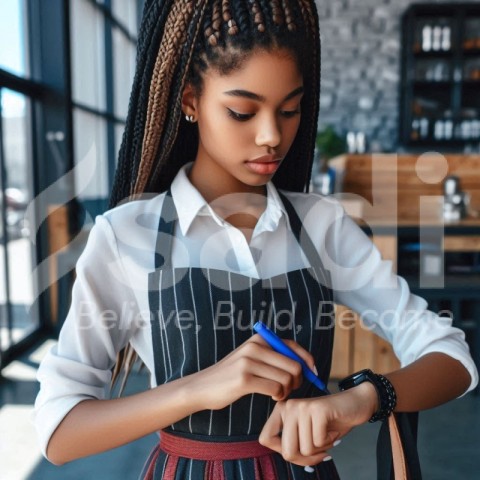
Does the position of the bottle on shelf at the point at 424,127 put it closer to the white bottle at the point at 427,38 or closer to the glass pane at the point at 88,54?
the white bottle at the point at 427,38

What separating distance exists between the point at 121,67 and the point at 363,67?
113 inches

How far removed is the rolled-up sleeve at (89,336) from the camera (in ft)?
2.55

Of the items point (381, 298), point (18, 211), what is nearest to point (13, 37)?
point (18, 211)

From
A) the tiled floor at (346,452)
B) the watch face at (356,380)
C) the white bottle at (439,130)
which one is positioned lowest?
the tiled floor at (346,452)

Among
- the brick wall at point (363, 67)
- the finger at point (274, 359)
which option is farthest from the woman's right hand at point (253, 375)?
the brick wall at point (363, 67)

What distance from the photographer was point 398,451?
31.2 inches

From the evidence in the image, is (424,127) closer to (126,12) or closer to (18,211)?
(126,12)

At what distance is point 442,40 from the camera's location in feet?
21.7

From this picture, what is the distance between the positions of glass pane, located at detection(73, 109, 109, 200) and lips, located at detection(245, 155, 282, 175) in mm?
4096

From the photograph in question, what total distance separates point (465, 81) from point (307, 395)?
259 inches

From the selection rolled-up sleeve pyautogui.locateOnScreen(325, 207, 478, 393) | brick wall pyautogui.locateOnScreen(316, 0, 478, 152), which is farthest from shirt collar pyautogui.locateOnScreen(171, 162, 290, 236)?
brick wall pyautogui.locateOnScreen(316, 0, 478, 152)

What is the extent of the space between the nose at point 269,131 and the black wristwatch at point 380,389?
34 cm

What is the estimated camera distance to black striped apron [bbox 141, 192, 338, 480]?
2.82 ft

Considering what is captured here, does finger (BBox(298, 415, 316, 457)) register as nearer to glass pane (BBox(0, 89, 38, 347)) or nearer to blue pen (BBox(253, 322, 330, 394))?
blue pen (BBox(253, 322, 330, 394))
